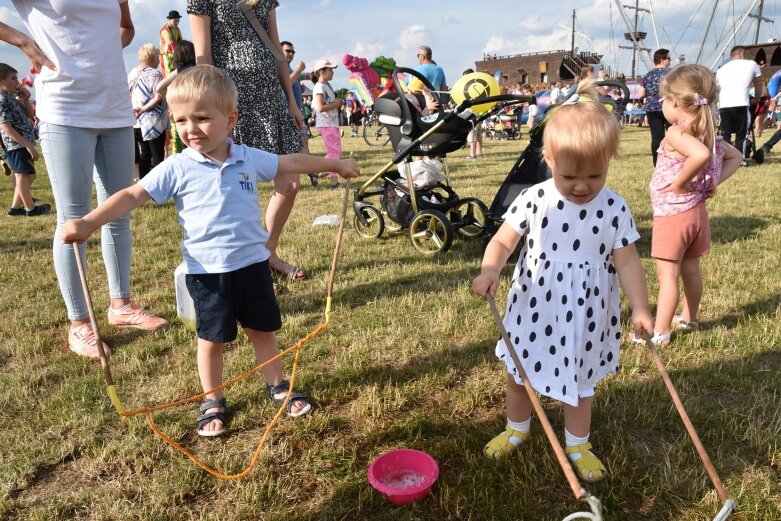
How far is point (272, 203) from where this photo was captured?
4.21m

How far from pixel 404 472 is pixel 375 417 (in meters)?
0.39

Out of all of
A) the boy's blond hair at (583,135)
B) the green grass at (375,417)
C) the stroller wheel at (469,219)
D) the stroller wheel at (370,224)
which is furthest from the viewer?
the stroller wheel at (370,224)

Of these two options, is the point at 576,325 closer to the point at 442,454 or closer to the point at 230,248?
the point at 442,454

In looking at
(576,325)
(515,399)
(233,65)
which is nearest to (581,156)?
(576,325)

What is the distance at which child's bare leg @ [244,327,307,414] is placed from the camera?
2734mm

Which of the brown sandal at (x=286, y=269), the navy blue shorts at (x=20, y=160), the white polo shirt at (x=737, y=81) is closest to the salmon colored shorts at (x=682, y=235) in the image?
the brown sandal at (x=286, y=269)

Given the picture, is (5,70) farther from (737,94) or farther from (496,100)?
(737,94)

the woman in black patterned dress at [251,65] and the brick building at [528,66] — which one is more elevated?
the brick building at [528,66]

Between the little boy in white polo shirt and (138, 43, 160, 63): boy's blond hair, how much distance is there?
637cm

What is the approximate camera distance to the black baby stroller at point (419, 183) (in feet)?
16.3

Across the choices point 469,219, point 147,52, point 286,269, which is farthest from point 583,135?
point 147,52

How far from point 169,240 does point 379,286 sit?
289 centimetres

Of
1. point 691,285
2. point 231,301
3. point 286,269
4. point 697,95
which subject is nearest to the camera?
point 231,301

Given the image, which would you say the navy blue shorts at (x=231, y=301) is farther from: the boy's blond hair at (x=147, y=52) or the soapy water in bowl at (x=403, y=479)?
the boy's blond hair at (x=147, y=52)
